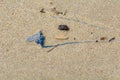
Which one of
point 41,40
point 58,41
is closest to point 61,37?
point 58,41

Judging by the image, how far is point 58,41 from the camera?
15.4ft

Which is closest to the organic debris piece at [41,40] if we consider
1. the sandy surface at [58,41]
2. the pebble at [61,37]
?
the sandy surface at [58,41]

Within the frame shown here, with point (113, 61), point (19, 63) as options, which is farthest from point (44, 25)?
point (113, 61)

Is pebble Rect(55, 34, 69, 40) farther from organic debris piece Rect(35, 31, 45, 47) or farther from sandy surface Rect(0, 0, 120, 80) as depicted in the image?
organic debris piece Rect(35, 31, 45, 47)

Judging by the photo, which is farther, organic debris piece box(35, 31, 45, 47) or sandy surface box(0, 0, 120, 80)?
organic debris piece box(35, 31, 45, 47)

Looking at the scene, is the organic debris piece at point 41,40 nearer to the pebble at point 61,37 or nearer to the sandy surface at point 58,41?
the sandy surface at point 58,41

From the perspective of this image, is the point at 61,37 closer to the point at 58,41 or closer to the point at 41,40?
the point at 58,41

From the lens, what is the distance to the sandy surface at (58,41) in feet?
14.5

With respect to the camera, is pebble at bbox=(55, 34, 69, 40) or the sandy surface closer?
the sandy surface

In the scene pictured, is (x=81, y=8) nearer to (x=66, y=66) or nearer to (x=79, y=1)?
(x=79, y=1)

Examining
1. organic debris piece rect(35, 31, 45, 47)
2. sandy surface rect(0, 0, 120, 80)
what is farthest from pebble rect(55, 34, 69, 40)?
organic debris piece rect(35, 31, 45, 47)

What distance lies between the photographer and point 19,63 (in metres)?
4.48

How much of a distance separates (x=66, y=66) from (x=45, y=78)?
0.94 ft

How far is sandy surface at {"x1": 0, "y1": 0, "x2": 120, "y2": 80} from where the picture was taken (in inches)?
174
